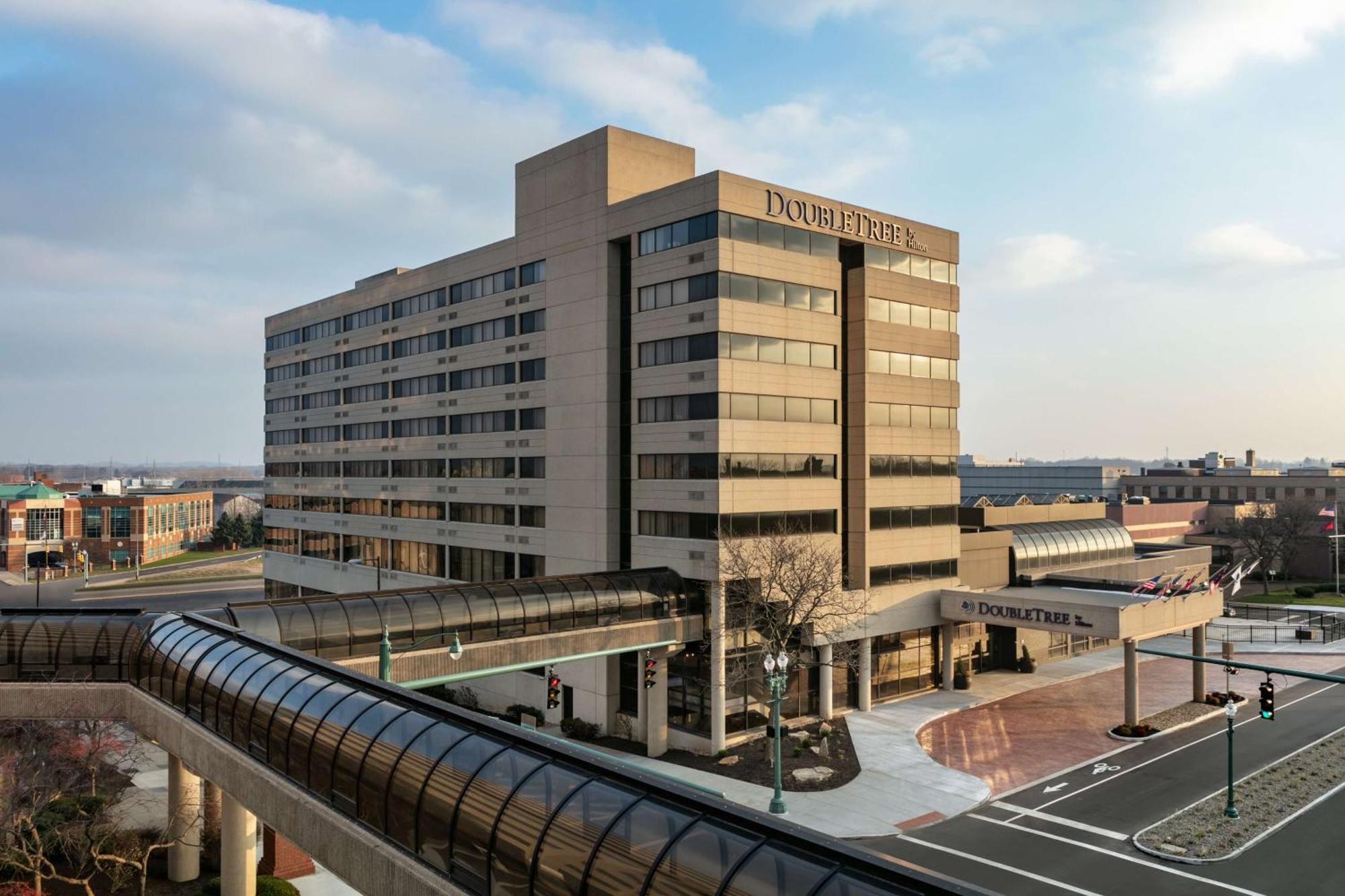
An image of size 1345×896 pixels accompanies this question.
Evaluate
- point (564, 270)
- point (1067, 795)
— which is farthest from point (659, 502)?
point (1067, 795)

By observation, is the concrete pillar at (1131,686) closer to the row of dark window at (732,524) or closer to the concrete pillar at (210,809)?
the row of dark window at (732,524)

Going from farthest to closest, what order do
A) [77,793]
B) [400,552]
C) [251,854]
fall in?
1. [400,552]
2. [77,793]
3. [251,854]

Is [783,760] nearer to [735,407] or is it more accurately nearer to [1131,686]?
[735,407]


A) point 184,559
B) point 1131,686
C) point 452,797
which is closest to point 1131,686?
→ point 1131,686

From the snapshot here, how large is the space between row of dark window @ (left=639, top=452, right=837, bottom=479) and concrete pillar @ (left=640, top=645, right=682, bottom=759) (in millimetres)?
8517

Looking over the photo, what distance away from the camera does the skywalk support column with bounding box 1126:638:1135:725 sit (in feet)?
144

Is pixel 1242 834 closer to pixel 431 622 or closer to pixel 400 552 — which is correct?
pixel 431 622

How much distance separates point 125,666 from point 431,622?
420 inches

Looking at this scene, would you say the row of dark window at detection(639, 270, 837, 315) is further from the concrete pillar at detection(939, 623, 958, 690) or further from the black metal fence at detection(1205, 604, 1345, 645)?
the black metal fence at detection(1205, 604, 1345, 645)

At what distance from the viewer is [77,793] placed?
34125mm

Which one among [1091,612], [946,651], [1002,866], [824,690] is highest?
[1091,612]

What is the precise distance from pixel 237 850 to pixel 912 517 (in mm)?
37014

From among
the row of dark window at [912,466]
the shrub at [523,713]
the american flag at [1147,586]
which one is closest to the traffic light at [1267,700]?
the american flag at [1147,586]

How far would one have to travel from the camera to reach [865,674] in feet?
160
